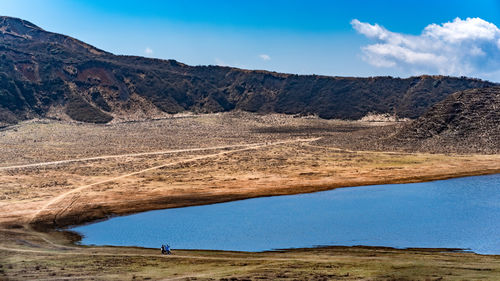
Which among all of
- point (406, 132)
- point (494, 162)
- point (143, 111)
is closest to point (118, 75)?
point (143, 111)

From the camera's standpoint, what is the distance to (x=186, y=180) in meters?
59.7

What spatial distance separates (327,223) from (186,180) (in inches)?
914

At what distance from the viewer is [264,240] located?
1411 inches

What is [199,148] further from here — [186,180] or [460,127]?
[460,127]

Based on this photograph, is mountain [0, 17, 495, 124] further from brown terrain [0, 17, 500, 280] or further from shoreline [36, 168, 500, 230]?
shoreline [36, 168, 500, 230]

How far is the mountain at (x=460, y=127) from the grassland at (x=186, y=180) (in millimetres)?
5447

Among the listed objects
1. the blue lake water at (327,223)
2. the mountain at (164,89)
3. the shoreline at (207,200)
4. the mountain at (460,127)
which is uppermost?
the mountain at (164,89)

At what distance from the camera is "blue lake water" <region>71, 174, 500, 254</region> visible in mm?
34906

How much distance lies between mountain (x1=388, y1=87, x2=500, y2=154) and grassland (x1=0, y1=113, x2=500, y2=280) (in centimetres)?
545

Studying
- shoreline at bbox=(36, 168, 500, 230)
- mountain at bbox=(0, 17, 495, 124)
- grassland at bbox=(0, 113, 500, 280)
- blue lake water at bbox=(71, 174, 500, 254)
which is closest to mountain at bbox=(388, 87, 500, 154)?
grassland at bbox=(0, 113, 500, 280)

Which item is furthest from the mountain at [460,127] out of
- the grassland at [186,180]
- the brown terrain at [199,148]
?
the grassland at [186,180]

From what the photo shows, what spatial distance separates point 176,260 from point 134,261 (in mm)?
2313

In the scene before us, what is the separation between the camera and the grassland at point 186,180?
26312mm

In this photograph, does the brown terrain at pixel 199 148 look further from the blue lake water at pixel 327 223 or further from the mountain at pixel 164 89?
the blue lake water at pixel 327 223
